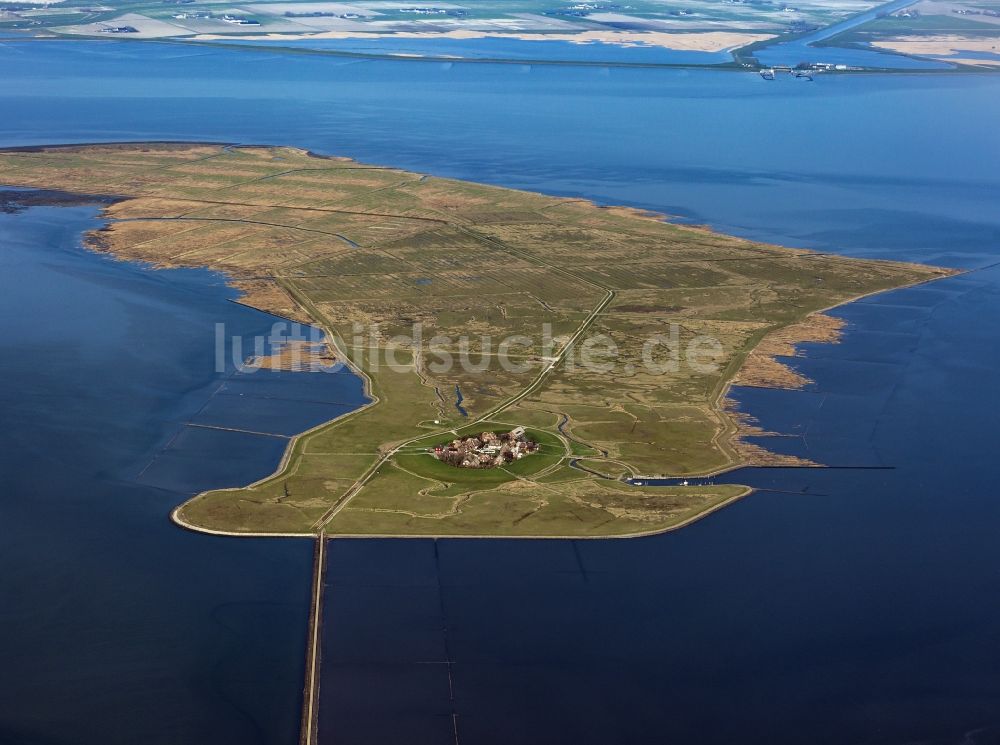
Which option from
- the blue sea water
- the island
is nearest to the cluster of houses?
the island

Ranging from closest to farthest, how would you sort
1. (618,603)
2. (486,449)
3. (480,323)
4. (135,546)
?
(618,603) → (135,546) → (486,449) → (480,323)

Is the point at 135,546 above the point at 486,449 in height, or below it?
below

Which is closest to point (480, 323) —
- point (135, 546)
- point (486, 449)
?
point (486, 449)

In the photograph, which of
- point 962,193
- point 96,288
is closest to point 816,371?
point 96,288

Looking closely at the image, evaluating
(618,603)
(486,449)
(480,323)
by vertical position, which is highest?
(480,323)

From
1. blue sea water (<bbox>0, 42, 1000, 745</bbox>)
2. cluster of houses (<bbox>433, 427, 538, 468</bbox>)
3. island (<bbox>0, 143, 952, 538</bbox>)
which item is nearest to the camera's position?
blue sea water (<bbox>0, 42, 1000, 745</bbox>)

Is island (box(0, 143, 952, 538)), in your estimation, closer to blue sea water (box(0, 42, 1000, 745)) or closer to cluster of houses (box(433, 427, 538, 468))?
cluster of houses (box(433, 427, 538, 468))

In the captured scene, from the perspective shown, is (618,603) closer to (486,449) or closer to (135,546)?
(486,449)
